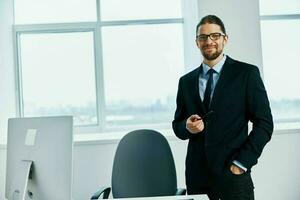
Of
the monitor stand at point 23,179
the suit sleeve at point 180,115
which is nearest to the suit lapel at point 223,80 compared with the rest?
the suit sleeve at point 180,115

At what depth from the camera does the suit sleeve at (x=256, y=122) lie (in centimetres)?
162

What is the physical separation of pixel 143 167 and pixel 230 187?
70 centimetres

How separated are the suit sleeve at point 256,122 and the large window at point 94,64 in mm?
1491

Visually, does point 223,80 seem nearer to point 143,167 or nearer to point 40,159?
point 143,167

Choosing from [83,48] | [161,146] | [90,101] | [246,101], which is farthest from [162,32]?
[246,101]

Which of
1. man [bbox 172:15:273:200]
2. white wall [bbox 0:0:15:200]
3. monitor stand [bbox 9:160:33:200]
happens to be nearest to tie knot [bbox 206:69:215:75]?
man [bbox 172:15:273:200]

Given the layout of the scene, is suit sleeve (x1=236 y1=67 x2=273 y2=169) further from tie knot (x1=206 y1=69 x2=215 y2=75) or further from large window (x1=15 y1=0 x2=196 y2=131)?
large window (x1=15 y1=0 x2=196 y2=131)

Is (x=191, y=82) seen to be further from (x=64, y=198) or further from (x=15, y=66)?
(x=15, y=66)

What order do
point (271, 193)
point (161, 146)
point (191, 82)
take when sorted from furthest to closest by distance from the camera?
point (271, 193) < point (161, 146) < point (191, 82)

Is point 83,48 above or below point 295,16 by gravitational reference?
below

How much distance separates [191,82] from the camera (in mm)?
1831

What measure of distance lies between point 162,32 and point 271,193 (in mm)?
1786

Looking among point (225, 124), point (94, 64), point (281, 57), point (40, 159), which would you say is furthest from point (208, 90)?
point (281, 57)

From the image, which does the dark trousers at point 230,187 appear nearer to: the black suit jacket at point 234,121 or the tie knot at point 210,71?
the black suit jacket at point 234,121
